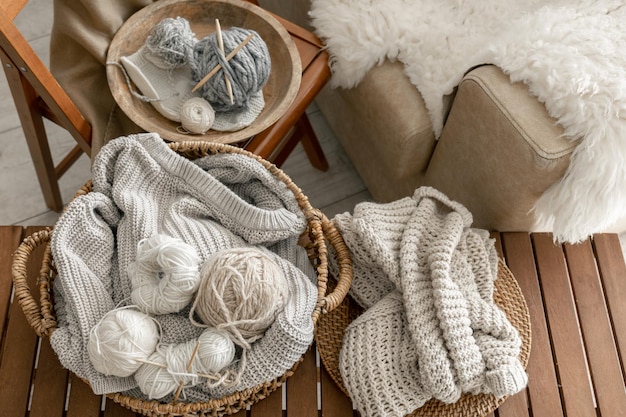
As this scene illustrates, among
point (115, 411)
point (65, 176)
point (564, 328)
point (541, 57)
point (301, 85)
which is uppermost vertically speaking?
point (541, 57)

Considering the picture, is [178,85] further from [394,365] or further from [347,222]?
[394,365]

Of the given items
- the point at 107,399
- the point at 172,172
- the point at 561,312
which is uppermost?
the point at 172,172

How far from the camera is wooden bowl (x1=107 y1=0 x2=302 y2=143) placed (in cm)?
103

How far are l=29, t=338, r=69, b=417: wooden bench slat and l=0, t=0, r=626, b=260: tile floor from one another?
0.60 m

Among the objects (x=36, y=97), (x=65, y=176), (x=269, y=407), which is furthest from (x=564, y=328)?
(x=65, y=176)

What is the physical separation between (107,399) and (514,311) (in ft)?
2.11

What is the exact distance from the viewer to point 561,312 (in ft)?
3.33

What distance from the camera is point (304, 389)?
0.95 meters

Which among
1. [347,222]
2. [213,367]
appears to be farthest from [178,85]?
[213,367]

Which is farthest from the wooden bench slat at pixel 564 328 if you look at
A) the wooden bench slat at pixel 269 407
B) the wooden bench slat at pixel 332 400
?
the wooden bench slat at pixel 269 407

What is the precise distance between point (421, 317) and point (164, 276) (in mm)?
373

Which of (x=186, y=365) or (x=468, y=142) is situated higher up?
(x=468, y=142)

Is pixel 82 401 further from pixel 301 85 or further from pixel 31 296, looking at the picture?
pixel 301 85

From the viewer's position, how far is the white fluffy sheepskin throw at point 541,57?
92cm
